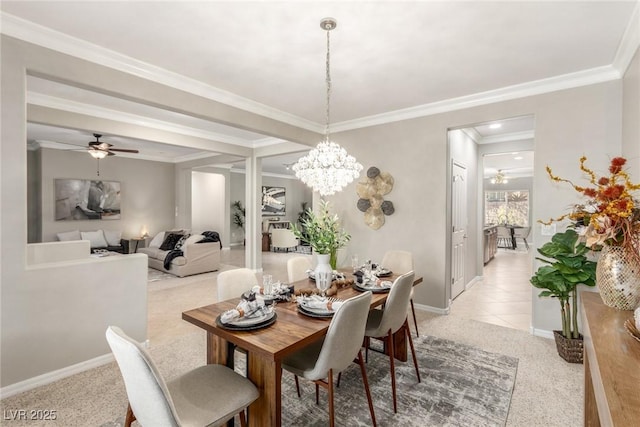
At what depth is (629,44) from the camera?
96.2 inches

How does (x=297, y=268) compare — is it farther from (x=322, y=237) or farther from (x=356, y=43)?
(x=356, y=43)

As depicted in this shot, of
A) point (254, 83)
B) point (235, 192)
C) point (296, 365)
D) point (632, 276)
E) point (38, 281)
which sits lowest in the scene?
point (296, 365)

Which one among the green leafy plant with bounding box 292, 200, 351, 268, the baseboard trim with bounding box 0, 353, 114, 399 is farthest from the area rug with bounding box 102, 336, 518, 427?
the green leafy plant with bounding box 292, 200, 351, 268

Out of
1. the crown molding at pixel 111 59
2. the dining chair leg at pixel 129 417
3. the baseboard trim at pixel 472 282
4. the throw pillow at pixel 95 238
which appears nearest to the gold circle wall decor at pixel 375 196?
the crown molding at pixel 111 59

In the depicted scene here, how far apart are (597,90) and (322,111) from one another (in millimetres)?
2993

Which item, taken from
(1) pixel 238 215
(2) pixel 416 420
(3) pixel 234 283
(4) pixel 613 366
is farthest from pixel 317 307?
(1) pixel 238 215

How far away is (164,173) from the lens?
8.49 metres

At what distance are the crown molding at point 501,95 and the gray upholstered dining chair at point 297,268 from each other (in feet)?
8.07

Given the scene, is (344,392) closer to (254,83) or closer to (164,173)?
(254,83)

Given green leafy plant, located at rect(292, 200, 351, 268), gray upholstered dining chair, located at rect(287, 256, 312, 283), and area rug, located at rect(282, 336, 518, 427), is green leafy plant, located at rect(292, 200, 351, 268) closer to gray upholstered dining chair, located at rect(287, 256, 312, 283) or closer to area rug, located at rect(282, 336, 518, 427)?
gray upholstered dining chair, located at rect(287, 256, 312, 283)

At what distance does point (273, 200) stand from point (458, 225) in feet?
24.9

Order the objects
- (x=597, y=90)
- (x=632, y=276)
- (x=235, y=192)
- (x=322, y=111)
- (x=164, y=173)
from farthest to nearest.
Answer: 1. (x=235, y=192)
2. (x=164, y=173)
3. (x=322, y=111)
4. (x=597, y=90)
5. (x=632, y=276)

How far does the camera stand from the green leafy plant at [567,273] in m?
2.70

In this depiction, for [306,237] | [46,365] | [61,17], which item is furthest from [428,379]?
[61,17]
